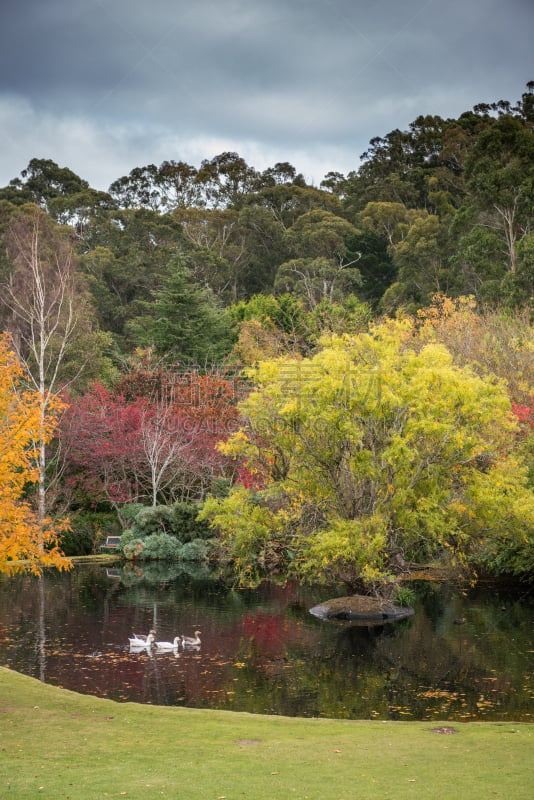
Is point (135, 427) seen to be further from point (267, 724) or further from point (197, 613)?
point (267, 724)

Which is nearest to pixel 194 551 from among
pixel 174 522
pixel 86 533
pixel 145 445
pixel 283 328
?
pixel 174 522

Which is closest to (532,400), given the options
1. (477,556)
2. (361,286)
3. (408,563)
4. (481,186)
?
(477,556)

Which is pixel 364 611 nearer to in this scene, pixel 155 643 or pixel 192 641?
pixel 192 641

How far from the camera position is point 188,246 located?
212 ft

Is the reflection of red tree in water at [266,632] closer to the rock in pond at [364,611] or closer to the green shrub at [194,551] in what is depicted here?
the rock in pond at [364,611]

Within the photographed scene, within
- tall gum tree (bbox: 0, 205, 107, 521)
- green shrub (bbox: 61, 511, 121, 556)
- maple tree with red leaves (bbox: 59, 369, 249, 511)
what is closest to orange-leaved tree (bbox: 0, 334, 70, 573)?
tall gum tree (bbox: 0, 205, 107, 521)

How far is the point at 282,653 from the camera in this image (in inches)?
706

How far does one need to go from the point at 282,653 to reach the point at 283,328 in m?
32.7

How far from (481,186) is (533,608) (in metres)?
Result: 30.6

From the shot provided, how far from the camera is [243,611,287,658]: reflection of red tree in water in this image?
1828 cm

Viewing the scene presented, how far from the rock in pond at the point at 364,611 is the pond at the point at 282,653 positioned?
0.43 metres

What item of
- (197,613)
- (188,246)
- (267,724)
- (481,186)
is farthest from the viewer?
(188,246)

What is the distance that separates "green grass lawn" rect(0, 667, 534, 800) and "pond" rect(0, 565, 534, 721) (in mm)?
1645

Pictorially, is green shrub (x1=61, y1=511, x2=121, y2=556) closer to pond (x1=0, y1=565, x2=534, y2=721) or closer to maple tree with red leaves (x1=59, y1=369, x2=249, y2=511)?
maple tree with red leaves (x1=59, y1=369, x2=249, y2=511)
